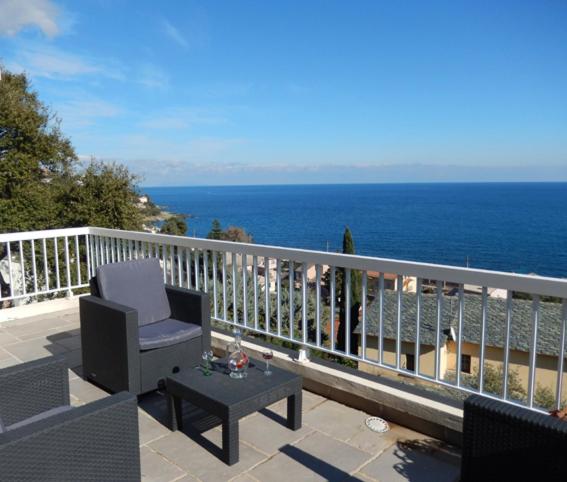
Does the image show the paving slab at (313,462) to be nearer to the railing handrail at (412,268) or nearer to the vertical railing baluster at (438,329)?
the vertical railing baluster at (438,329)

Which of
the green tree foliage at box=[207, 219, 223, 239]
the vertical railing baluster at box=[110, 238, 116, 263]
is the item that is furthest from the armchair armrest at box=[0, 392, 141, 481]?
the green tree foliage at box=[207, 219, 223, 239]

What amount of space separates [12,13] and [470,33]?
31.2 metres

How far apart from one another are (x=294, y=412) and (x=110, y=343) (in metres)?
1.40

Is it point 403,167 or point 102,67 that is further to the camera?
point 403,167

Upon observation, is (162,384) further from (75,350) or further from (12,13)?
(12,13)

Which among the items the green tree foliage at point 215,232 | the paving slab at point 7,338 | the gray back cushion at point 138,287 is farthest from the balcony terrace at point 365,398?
the green tree foliage at point 215,232

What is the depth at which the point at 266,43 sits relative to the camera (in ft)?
74.6

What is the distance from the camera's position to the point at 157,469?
96.1 inches

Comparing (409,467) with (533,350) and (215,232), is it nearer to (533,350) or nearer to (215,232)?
(533,350)

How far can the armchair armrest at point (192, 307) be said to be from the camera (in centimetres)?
356

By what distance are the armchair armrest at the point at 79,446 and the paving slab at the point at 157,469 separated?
544 millimetres

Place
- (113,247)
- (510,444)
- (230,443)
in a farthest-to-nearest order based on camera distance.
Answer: (113,247) < (230,443) < (510,444)

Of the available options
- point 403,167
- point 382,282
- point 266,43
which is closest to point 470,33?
point 266,43

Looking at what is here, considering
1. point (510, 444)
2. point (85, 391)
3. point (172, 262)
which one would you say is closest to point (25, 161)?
point (172, 262)
